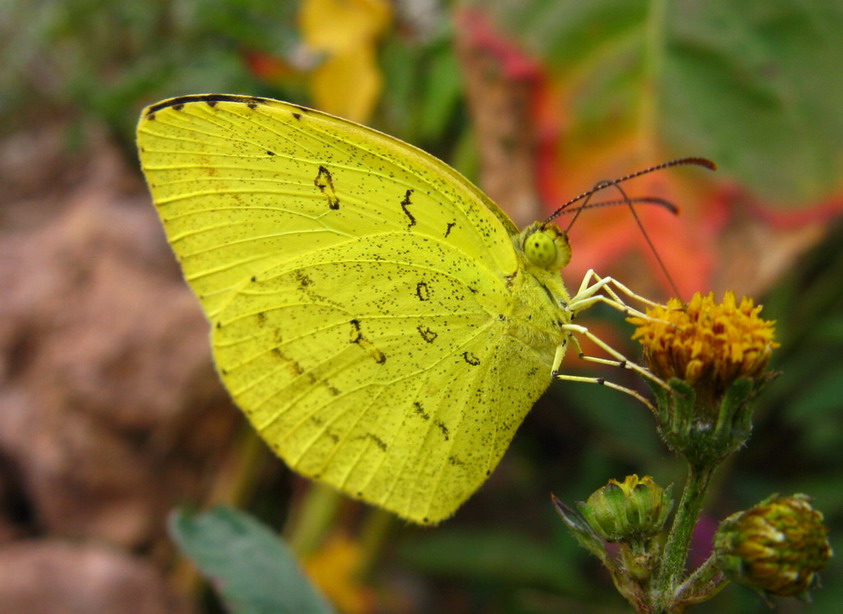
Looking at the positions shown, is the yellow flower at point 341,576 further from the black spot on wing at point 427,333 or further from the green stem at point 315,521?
the black spot on wing at point 427,333

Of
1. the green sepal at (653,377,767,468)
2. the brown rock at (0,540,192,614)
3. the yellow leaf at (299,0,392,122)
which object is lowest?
the brown rock at (0,540,192,614)

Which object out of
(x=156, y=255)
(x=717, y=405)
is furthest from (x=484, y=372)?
(x=156, y=255)

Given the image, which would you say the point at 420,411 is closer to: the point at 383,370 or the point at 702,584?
the point at 383,370

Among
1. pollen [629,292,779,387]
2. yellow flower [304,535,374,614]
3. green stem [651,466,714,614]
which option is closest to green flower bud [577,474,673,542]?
green stem [651,466,714,614]

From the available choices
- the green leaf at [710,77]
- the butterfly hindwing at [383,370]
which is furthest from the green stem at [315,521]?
the green leaf at [710,77]

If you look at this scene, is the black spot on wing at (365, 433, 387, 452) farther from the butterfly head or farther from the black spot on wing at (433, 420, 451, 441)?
the butterfly head

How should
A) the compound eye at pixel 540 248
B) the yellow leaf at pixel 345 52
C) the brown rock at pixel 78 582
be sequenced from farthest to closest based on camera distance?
1. the yellow leaf at pixel 345 52
2. the brown rock at pixel 78 582
3. the compound eye at pixel 540 248
